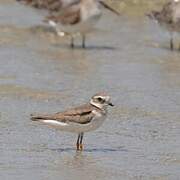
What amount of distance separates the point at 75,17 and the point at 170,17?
5.09ft

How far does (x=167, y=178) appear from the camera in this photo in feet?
23.5

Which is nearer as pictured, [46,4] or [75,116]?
[75,116]

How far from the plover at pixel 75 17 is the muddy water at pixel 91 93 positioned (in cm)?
22

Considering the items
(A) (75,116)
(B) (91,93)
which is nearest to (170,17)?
(B) (91,93)

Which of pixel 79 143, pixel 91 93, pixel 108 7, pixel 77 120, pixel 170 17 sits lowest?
pixel 108 7

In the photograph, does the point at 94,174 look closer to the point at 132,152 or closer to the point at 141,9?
the point at 132,152

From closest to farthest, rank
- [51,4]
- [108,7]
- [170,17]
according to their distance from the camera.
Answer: [170,17], [108,7], [51,4]

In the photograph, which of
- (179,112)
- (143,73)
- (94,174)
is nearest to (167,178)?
(94,174)

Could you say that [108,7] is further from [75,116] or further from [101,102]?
[75,116]

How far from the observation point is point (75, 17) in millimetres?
14500

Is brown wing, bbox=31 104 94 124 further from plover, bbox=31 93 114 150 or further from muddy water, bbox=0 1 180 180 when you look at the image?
muddy water, bbox=0 1 180 180

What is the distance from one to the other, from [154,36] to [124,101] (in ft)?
15.1

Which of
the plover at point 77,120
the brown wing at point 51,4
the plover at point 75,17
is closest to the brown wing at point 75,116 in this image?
the plover at point 77,120

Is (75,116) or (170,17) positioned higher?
(75,116)
